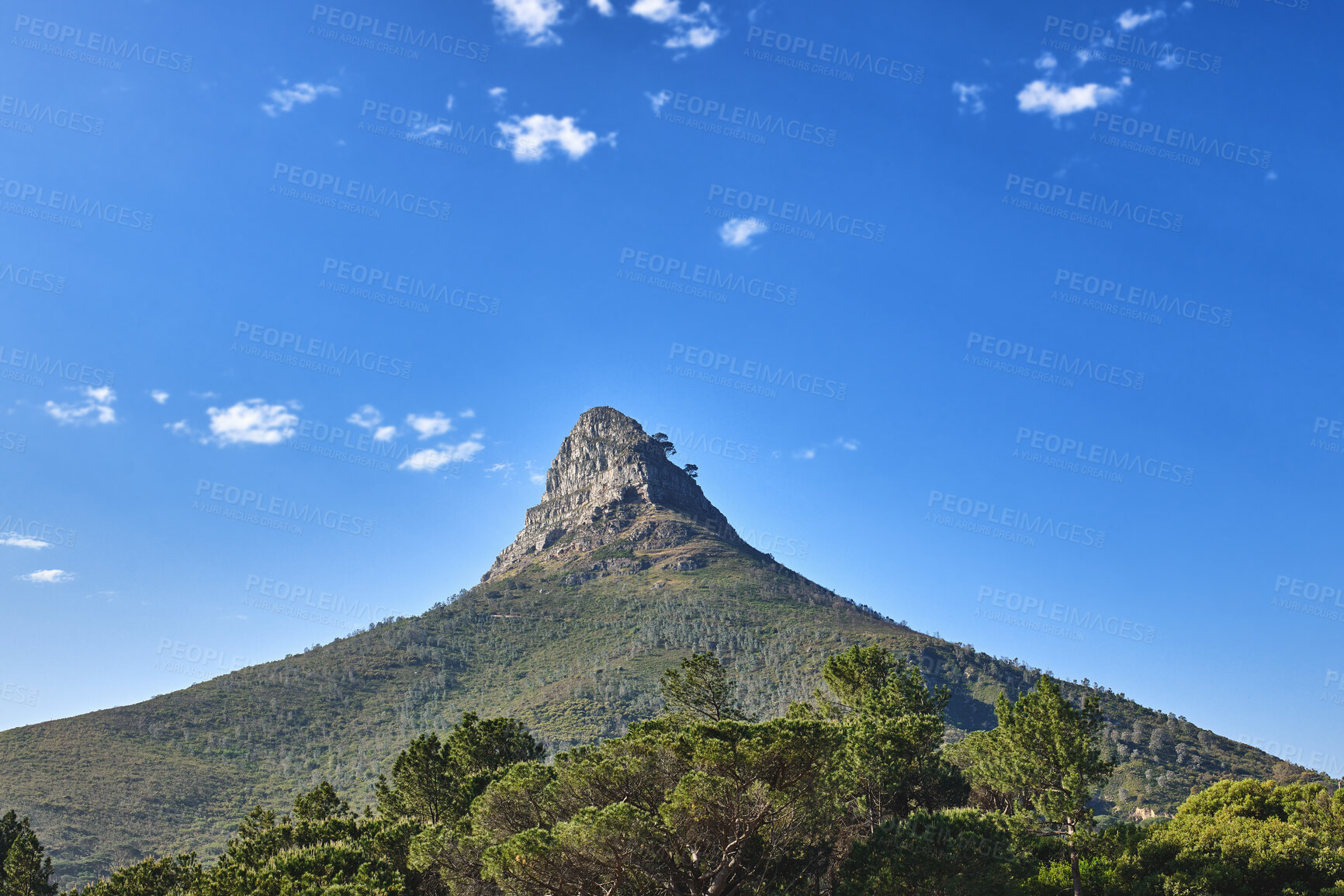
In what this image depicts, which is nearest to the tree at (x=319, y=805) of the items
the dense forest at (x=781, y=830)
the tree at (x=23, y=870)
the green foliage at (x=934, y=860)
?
the dense forest at (x=781, y=830)

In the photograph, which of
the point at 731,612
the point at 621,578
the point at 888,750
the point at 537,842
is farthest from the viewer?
the point at 621,578

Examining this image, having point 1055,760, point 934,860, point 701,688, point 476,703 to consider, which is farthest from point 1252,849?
point 476,703

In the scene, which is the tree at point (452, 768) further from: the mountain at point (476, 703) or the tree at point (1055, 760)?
the mountain at point (476, 703)

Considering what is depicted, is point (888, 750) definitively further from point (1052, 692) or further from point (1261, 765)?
point (1261, 765)

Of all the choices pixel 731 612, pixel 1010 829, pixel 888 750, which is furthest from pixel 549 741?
pixel 1010 829

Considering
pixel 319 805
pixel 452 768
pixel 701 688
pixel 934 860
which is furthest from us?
pixel 319 805

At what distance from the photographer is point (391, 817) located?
130 feet

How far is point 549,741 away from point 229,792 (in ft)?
129

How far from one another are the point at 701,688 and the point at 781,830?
13.4 metres

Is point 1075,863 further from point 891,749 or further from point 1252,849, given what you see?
point 1252,849

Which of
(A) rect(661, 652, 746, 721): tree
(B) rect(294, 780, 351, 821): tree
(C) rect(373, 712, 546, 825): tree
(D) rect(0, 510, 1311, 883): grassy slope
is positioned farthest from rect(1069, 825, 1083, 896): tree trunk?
(D) rect(0, 510, 1311, 883): grassy slope

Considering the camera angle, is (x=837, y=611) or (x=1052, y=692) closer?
(x=1052, y=692)

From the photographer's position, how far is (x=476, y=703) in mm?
122938

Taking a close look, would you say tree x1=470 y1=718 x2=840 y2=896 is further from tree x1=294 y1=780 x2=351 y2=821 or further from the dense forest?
tree x1=294 y1=780 x2=351 y2=821
